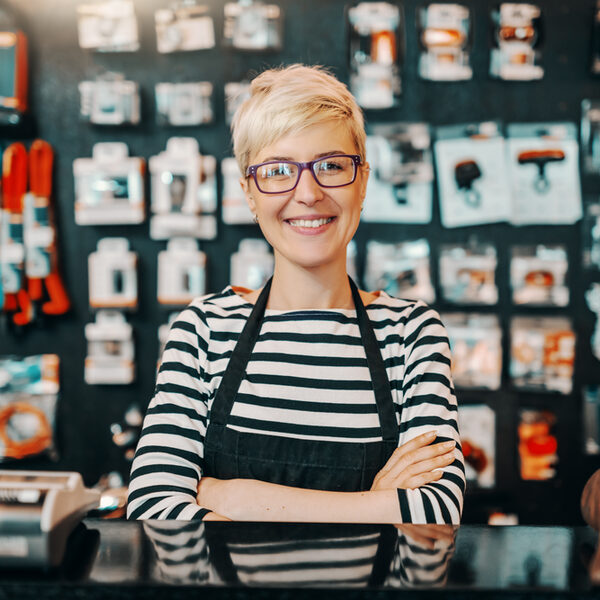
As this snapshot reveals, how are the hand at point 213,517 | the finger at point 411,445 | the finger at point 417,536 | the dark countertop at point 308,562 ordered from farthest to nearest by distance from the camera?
the finger at point 411,445 → the hand at point 213,517 → the finger at point 417,536 → the dark countertop at point 308,562

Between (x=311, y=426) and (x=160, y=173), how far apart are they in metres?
1.70

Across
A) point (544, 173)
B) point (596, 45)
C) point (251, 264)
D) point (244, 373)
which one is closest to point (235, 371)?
point (244, 373)

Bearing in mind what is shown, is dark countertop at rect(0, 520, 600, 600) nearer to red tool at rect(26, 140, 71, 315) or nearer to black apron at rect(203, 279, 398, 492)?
black apron at rect(203, 279, 398, 492)

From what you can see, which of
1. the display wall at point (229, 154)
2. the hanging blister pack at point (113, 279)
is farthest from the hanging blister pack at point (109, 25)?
the hanging blister pack at point (113, 279)

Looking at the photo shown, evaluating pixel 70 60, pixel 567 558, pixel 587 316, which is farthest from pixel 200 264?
pixel 567 558

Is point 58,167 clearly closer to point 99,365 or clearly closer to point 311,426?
point 99,365

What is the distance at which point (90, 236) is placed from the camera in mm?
2723

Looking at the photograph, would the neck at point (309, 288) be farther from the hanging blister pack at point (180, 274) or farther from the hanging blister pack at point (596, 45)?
the hanging blister pack at point (596, 45)

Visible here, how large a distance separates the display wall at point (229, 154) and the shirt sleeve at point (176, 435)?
4.39 feet

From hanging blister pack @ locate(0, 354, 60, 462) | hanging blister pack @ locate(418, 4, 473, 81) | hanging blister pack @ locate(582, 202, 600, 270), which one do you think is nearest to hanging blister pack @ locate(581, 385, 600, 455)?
hanging blister pack @ locate(582, 202, 600, 270)

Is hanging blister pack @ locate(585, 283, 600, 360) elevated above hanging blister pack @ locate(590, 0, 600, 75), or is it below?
below

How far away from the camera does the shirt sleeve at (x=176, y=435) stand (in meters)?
1.16

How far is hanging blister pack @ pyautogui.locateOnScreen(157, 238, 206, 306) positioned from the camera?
2.66m

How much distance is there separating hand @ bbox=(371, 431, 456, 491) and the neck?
379 mm
